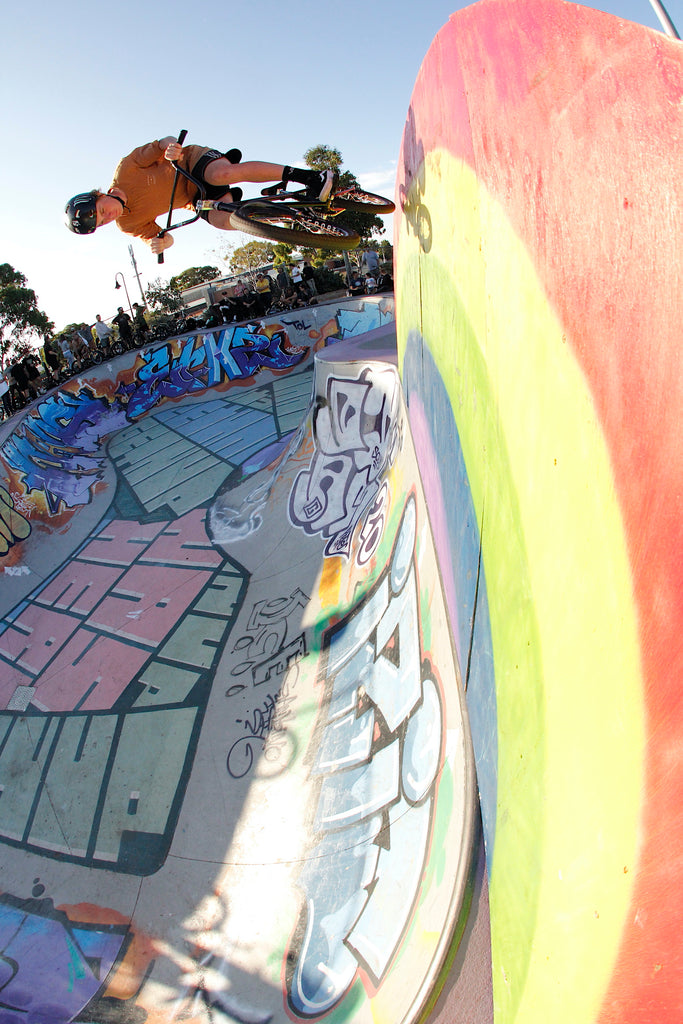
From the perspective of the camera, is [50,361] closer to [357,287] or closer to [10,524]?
[10,524]

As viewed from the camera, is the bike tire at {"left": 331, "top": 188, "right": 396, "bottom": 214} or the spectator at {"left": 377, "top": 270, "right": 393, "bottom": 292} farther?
the spectator at {"left": 377, "top": 270, "right": 393, "bottom": 292}

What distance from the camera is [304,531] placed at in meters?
8.88

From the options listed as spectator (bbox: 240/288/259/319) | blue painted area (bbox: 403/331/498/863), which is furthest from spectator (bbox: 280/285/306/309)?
blue painted area (bbox: 403/331/498/863)

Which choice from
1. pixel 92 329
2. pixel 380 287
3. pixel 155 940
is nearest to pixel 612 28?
pixel 155 940

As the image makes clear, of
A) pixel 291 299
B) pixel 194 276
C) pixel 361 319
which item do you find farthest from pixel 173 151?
pixel 194 276

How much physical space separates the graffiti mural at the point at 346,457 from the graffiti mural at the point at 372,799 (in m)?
2.14

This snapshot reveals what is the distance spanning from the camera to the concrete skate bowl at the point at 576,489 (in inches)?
46.6

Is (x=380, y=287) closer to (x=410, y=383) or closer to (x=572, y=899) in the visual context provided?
(x=410, y=383)

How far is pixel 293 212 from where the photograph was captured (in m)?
6.31

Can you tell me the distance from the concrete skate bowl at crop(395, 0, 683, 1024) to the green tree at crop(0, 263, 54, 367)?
5327cm

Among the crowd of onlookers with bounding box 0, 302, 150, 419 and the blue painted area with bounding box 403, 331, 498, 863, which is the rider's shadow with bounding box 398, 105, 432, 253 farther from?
the crowd of onlookers with bounding box 0, 302, 150, 419

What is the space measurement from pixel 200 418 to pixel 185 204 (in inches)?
510

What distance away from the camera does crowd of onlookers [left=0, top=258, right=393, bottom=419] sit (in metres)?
21.7

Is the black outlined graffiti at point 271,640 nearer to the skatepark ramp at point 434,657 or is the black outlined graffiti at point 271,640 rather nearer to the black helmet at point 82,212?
the skatepark ramp at point 434,657
